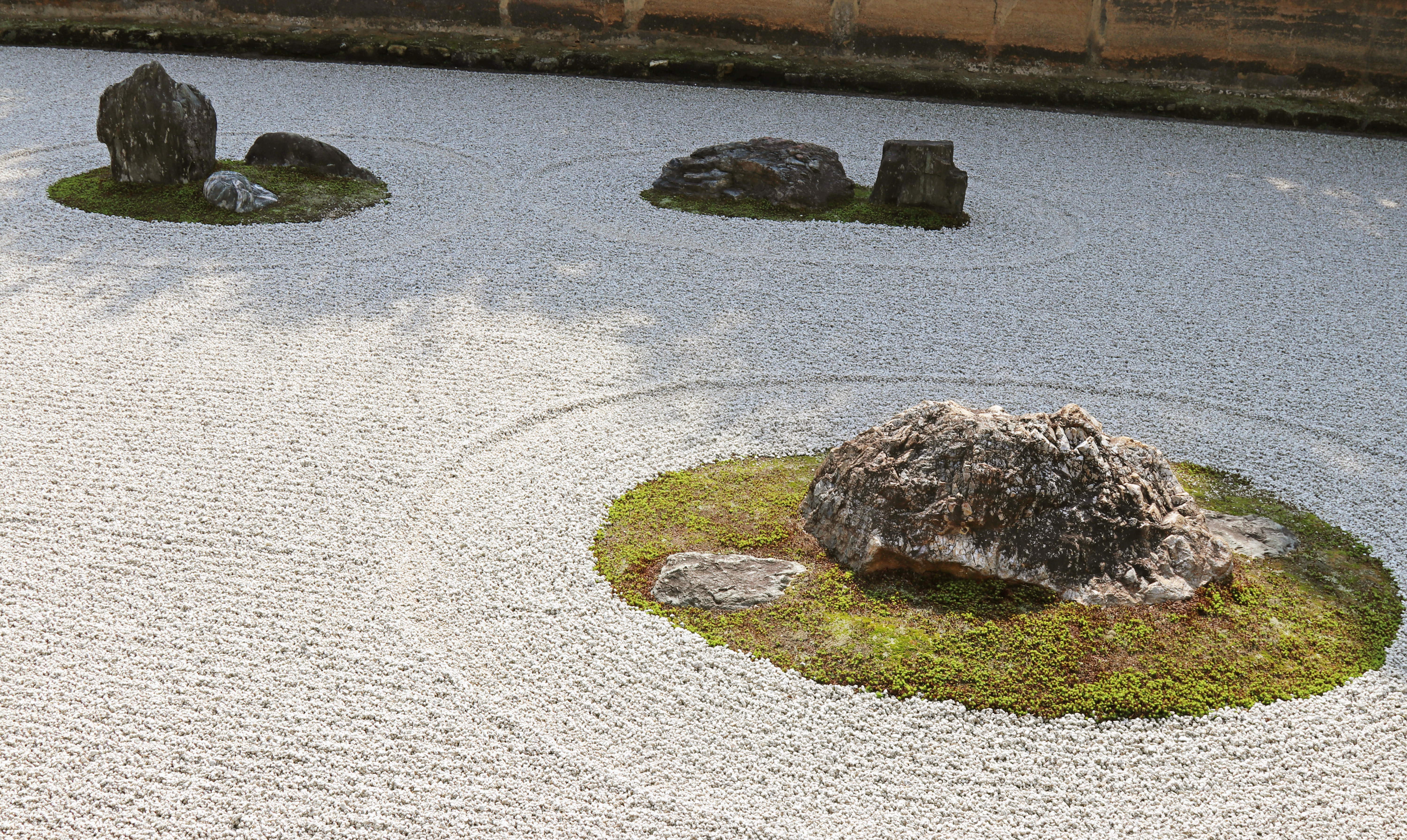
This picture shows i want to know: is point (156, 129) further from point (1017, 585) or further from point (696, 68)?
point (1017, 585)

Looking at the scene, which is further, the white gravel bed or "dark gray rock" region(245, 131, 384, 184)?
"dark gray rock" region(245, 131, 384, 184)

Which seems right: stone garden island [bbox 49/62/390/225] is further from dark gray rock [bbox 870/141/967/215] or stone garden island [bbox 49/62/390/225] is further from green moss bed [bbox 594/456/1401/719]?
green moss bed [bbox 594/456/1401/719]

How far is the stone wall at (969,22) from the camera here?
1044cm

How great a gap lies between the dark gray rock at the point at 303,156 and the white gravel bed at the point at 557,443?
277 millimetres

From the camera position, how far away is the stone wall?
34.2 feet

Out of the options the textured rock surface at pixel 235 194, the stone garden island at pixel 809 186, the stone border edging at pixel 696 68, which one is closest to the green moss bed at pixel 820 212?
the stone garden island at pixel 809 186

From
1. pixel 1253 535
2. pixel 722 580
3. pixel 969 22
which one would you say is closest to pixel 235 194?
pixel 722 580

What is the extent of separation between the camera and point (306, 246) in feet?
21.4

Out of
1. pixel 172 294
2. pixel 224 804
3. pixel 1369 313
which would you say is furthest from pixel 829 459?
pixel 1369 313

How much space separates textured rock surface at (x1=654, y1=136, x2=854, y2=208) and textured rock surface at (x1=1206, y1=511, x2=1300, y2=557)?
4197 millimetres

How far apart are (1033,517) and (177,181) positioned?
6.20 m

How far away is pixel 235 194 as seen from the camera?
23.1ft

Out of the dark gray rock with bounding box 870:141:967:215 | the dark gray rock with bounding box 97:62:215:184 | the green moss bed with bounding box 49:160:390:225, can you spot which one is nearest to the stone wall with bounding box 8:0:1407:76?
the dark gray rock with bounding box 870:141:967:215

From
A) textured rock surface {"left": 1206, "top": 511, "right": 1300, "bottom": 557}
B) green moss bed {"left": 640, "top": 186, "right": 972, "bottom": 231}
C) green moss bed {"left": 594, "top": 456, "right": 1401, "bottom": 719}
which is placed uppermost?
green moss bed {"left": 640, "top": 186, "right": 972, "bottom": 231}
